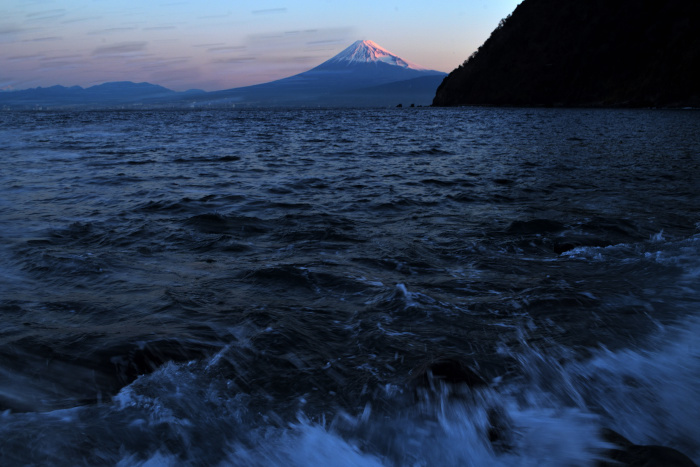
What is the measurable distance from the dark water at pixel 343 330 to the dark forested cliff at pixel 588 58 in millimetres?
74747

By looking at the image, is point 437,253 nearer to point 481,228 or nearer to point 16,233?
point 481,228

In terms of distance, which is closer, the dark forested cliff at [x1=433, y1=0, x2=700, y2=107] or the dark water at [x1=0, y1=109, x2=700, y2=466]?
the dark water at [x1=0, y1=109, x2=700, y2=466]

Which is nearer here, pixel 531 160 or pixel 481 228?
pixel 481 228

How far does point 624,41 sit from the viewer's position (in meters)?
84.2

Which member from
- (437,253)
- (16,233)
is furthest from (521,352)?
(16,233)

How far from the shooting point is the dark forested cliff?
231 feet

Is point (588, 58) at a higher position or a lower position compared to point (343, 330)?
higher

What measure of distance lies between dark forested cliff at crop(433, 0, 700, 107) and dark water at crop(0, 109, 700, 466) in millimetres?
74747

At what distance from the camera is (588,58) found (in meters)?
88.0

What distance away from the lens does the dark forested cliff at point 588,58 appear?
70.3 metres

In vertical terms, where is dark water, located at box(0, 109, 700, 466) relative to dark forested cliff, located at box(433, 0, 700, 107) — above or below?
below

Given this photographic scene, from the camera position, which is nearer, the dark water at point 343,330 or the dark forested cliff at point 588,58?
the dark water at point 343,330

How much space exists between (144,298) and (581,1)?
370 feet

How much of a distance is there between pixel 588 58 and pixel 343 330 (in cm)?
10147
